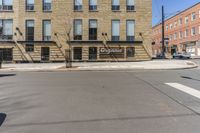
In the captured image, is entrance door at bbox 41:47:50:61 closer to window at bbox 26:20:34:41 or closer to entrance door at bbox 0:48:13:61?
window at bbox 26:20:34:41

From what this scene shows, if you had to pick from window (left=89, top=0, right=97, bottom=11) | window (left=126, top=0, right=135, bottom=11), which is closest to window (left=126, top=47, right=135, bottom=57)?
window (left=126, top=0, right=135, bottom=11)

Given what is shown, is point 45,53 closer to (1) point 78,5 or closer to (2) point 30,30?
(2) point 30,30

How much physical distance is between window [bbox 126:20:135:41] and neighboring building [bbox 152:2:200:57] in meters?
26.5

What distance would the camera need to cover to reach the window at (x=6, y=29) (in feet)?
132

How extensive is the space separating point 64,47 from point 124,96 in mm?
30748

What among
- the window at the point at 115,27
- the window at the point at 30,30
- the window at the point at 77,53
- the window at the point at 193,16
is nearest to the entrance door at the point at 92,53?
the window at the point at 77,53

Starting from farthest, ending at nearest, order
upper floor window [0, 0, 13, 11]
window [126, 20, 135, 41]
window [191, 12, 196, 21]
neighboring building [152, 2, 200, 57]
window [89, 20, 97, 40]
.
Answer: window [191, 12, 196, 21] → neighboring building [152, 2, 200, 57] → upper floor window [0, 0, 13, 11] → window [126, 20, 135, 41] → window [89, 20, 97, 40]

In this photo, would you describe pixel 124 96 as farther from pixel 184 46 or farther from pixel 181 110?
pixel 184 46

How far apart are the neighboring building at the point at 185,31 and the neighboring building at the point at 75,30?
2644 centimetres

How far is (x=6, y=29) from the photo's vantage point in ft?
132

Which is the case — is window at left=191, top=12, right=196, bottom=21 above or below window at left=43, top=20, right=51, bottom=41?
above

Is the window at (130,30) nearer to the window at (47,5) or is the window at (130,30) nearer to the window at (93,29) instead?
the window at (93,29)

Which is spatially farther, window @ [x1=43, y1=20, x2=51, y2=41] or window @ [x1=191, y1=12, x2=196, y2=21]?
window @ [x1=191, y1=12, x2=196, y2=21]

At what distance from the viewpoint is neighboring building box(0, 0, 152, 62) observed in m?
40.1
